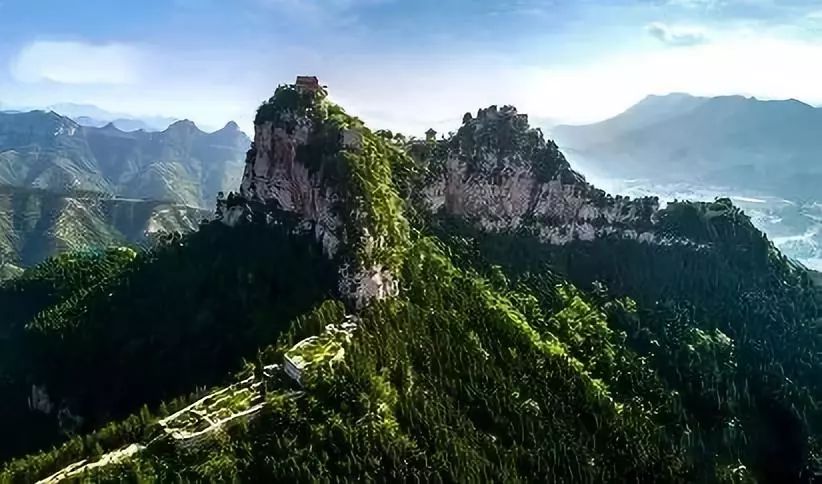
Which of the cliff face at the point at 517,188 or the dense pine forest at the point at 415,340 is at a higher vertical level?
the cliff face at the point at 517,188

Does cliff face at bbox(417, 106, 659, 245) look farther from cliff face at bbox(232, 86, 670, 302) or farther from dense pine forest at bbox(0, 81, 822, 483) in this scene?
dense pine forest at bbox(0, 81, 822, 483)

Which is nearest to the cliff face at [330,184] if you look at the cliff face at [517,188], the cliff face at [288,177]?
the cliff face at [288,177]

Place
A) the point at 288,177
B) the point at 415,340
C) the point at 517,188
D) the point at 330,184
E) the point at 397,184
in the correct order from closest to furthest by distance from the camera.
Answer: the point at 415,340 < the point at 330,184 < the point at 288,177 < the point at 397,184 < the point at 517,188

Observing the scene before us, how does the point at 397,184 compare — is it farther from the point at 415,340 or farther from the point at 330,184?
the point at 415,340

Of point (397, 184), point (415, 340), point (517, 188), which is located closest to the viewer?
point (415, 340)

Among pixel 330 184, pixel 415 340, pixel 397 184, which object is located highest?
pixel 330 184

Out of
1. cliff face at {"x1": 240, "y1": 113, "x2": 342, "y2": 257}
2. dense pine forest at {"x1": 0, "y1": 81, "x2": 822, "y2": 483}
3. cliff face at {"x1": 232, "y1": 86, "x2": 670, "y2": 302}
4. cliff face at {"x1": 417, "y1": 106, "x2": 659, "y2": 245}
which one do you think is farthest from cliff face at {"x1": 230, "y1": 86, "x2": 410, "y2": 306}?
cliff face at {"x1": 417, "y1": 106, "x2": 659, "y2": 245}

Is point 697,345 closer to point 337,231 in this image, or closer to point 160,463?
point 337,231

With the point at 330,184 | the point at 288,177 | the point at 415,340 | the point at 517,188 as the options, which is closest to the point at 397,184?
the point at 330,184

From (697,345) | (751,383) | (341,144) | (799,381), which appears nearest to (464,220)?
(341,144)

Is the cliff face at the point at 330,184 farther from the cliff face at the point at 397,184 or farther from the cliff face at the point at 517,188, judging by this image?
the cliff face at the point at 517,188
